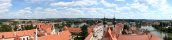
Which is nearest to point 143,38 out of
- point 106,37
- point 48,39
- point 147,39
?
point 147,39

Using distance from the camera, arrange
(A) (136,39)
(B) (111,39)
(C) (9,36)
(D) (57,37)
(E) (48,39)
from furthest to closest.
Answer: (C) (9,36), (D) (57,37), (E) (48,39), (A) (136,39), (B) (111,39)

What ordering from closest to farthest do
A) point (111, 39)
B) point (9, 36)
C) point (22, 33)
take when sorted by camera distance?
point (111, 39) → point (9, 36) → point (22, 33)

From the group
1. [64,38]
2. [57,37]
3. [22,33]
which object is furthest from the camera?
[22,33]

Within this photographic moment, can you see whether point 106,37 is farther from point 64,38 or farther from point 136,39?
point 64,38

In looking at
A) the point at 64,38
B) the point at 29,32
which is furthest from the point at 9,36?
the point at 64,38

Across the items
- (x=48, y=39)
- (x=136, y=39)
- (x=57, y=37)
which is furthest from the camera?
(x=57, y=37)

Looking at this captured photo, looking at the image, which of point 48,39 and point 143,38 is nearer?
point 143,38

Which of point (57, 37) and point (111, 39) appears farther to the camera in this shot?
point (57, 37)
